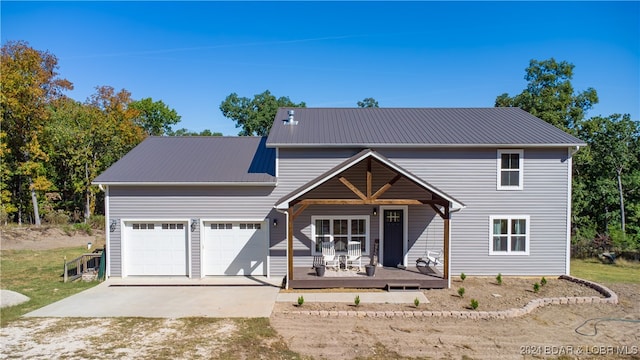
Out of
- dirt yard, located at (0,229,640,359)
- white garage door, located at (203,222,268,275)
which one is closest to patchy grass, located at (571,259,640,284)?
dirt yard, located at (0,229,640,359)

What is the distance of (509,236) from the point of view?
1364cm

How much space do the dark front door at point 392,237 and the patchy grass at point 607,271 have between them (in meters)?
6.95

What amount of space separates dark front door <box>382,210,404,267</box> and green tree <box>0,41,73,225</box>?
25.4 m

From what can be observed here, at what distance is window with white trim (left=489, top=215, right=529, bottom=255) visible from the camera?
13609 millimetres

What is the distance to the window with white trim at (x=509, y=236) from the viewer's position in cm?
1361

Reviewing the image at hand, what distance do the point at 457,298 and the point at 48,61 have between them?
37480 millimetres

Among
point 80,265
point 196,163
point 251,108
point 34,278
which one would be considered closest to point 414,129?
point 196,163

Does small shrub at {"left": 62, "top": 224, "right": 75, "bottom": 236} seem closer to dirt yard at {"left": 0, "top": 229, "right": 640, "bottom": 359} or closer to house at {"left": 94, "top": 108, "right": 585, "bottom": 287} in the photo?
house at {"left": 94, "top": 108, "right": 585, "bottom": 287}

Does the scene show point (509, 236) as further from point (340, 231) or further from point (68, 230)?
point (68, 230)

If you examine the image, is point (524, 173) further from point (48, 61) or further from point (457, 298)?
point (48, 61)

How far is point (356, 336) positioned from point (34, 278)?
12214 mm

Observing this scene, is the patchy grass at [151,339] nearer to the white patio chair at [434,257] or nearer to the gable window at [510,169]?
the white patio chair at [434,257]

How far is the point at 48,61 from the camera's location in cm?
3231

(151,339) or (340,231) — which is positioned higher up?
(340,231)
